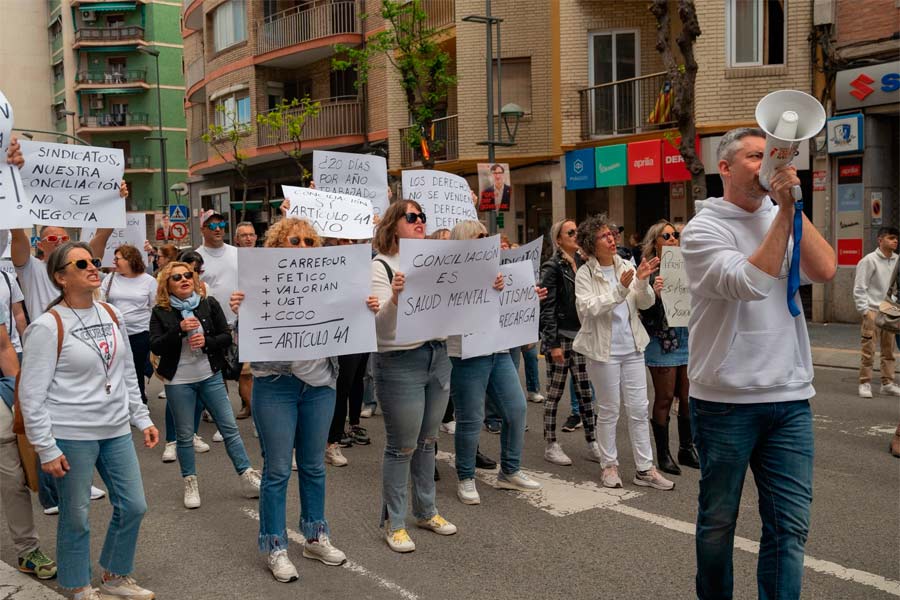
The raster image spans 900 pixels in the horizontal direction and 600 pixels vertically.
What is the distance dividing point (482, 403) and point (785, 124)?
341 centimetres

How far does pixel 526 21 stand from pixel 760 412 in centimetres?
2188

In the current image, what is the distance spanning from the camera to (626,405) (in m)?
6.48

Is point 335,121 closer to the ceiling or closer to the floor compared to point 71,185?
closer to the ceiling

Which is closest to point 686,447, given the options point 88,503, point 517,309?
point 517,309

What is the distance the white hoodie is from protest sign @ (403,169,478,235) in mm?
3998

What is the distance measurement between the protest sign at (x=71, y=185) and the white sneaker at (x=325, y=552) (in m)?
2.93

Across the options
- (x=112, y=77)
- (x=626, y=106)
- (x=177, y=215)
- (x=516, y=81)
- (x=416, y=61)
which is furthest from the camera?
(x=112, y=77)

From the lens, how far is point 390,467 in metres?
5.20

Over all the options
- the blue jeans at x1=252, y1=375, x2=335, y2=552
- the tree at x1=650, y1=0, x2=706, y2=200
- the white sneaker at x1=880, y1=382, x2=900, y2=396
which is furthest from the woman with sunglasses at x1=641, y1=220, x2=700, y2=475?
the tree at x1=650, y1=0, x2=706, y2=200

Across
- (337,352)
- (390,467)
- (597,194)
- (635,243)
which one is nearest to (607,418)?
(390,467)

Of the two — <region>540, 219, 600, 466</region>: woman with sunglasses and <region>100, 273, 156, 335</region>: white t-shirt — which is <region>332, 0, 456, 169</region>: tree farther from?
<region>540, 219, 600, 466</region>: woman with sunglasses

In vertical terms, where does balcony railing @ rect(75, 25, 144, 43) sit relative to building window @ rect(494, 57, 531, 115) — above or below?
above

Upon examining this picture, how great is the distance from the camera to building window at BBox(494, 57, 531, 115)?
2412 centimetres

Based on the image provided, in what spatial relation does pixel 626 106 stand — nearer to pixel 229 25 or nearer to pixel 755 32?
pixel 755 32
